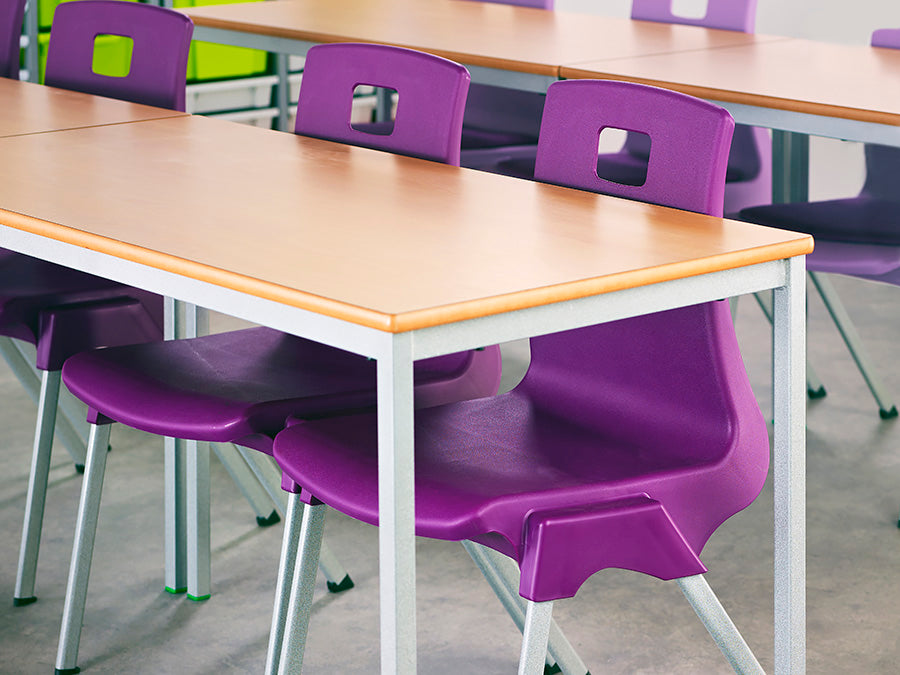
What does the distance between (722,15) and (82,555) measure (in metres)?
2.62

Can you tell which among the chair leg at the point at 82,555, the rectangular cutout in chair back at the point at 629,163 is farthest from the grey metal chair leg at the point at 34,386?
the rectangular cutout in chair back at the point at 629,163

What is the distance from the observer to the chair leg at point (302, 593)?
1898 mm

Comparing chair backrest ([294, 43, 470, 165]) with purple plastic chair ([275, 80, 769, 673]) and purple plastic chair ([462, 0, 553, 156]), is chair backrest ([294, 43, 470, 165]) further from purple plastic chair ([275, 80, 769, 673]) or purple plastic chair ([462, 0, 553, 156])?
purple plastic chair ([462, 0, 553, 156])

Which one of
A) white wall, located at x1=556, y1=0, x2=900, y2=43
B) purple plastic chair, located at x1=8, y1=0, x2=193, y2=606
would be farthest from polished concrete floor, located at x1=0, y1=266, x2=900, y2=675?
white wall, located at x1=556, y1=0, x2=900, y2=43

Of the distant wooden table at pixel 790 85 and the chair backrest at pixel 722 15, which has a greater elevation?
the chair backrest at pixel 722 15

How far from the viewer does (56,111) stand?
8.63 feet

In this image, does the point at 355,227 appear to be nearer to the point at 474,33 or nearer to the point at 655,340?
the point at 655,340

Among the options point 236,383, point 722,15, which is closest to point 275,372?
point 236,383

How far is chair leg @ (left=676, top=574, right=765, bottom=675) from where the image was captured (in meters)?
1.69

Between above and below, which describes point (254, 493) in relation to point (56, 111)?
below

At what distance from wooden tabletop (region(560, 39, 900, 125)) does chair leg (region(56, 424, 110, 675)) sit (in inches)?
58.5

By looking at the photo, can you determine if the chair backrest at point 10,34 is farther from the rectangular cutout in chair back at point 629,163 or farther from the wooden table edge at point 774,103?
the rectangular cutout in chair back at point 629,163

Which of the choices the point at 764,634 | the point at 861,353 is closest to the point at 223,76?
the point at 861,353

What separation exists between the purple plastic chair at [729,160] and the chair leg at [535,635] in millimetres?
2039
